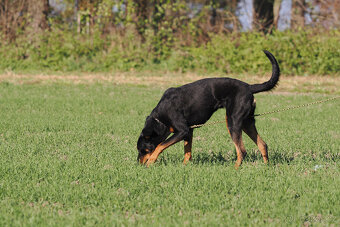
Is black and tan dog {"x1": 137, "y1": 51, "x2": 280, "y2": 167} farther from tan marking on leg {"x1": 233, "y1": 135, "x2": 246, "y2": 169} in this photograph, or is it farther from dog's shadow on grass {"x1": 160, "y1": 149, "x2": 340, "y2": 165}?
dog's shadow on grass {"x1": 160, "y1": 149, "x2": 340, "y2": 165}

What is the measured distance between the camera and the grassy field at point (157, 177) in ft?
13.1

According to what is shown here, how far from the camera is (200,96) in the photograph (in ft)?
18.7

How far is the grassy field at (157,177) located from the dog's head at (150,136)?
0.80ft

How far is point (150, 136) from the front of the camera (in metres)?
5.82

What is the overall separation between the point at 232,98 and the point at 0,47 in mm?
18598

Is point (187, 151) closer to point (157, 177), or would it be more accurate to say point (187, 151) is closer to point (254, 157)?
point (157, 177)

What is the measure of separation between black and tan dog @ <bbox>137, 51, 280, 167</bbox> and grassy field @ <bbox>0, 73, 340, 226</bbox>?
0.29m

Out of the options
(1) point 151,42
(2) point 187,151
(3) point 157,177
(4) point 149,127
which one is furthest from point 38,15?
(3) point 157,177

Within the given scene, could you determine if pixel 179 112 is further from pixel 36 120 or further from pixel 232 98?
pixel 36 120

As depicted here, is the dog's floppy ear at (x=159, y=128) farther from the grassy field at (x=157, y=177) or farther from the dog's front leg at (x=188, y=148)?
the grassy field at (x=157, y=177)

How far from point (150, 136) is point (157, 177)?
822 mm

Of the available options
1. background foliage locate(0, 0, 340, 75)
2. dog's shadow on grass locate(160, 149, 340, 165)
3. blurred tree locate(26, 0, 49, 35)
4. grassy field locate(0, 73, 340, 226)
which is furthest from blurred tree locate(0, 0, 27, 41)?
dog's shadow on grass locate(160, 149, 340, 165)

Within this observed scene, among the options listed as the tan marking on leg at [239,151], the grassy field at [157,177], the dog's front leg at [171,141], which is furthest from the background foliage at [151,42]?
the dog's front leg at [171,141]

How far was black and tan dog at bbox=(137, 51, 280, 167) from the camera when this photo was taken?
5.61m
